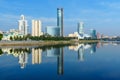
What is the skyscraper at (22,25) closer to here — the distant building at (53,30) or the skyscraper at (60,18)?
the distant building at (53,30)

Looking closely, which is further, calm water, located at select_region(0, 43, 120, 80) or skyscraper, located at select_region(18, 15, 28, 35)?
skyscraper, located at select_region(18, 15, 28, 35)

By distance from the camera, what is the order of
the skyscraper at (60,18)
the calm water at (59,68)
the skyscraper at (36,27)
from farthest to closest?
the skyscraper at (60,18) < the skyscraper at (36,27) < the calm water at (59,68)

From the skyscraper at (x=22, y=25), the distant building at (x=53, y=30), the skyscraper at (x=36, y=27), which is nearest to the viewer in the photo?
the skyscraper at (x=36, y=27)

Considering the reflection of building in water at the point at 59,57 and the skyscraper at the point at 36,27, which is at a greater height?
the skyscraper at the point at 36,27

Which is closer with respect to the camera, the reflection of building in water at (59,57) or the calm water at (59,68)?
the calm water at (59,68)

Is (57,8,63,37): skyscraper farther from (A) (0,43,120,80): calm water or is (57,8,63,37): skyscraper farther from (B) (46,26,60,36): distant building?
(A) (0,43,120,80): calm water

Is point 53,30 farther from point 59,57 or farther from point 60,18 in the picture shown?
point 59,57

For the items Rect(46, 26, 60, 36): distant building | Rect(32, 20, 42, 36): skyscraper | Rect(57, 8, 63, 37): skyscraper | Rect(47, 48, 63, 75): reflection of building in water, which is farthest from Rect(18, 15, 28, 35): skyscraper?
Rect(47, 48, 63, 75): reflection of building in water

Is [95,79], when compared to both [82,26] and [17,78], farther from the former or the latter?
[82,26]

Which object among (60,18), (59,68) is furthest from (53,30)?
(59,68)

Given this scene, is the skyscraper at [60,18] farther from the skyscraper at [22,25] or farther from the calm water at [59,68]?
the calm water at [59,68]

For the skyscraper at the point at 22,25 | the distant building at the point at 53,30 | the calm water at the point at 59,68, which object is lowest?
the calm water at the point at 59,68

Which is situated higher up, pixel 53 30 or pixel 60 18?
pixel 60 18

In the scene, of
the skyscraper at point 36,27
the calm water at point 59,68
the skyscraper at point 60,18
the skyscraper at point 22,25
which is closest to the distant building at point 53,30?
the skyscraper at point 60,18
